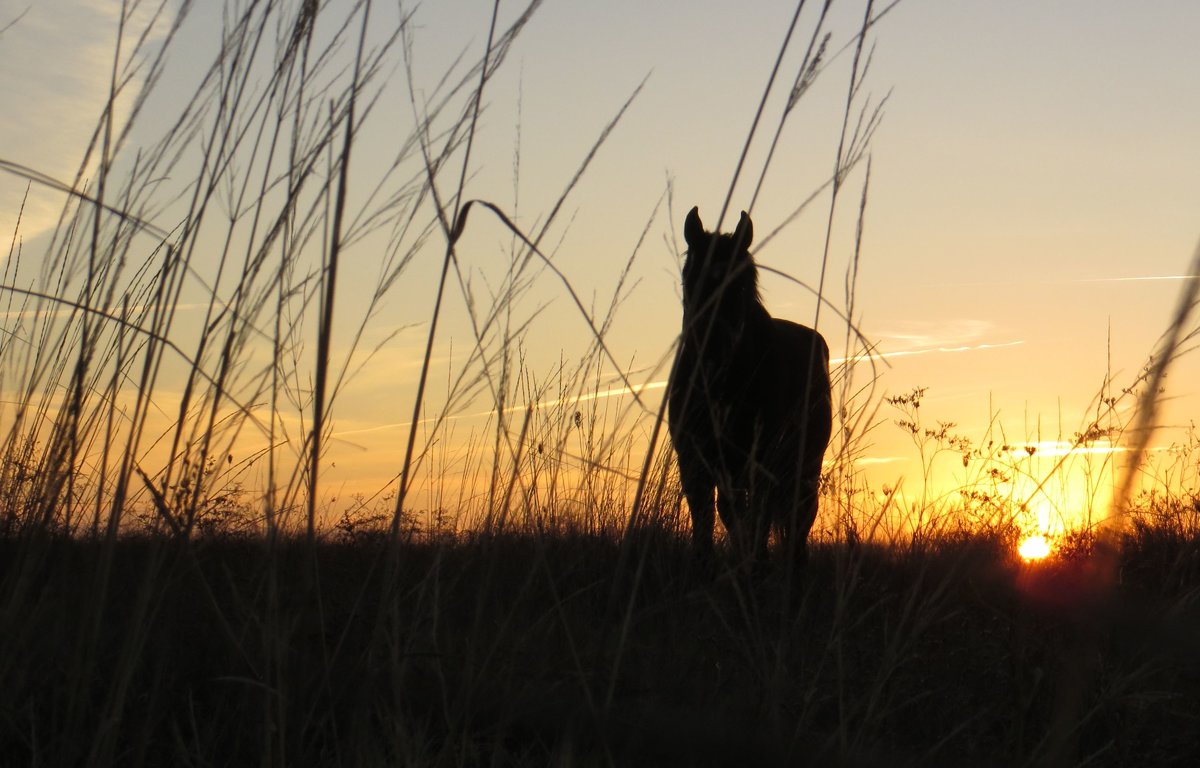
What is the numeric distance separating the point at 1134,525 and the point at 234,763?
354 cm

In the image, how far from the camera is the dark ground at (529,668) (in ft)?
3.50

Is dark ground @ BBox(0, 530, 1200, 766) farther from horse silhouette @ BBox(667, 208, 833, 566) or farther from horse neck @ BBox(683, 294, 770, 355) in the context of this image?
horse neck @ BBox(683, 294, 770, 355)

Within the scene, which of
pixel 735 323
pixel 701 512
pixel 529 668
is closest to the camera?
pixel 529 668

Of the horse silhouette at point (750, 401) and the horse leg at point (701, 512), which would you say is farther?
the horse silhouette at point (750, 401)

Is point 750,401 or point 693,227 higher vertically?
point 693,227

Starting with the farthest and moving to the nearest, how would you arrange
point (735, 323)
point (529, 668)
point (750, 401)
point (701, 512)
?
point (750, 401)
point (735, 323)
point (701, 512)
point (529, 668)

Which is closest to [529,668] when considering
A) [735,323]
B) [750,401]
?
[735,323]

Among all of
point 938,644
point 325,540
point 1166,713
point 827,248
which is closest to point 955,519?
point 938,644

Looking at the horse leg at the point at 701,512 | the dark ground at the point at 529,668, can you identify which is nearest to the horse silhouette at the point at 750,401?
the horse leg at the point at 701,512

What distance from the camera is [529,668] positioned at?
1819mm

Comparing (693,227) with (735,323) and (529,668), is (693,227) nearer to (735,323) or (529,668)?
(735,323)

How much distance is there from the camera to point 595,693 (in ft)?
4.99

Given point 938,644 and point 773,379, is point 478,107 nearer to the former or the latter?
point 938,644

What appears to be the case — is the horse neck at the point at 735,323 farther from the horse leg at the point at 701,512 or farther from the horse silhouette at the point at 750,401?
the horse leg at the point at 701,512
